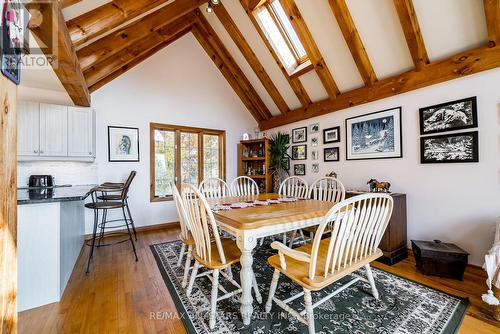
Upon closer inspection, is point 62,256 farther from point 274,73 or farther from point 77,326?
point 274,73

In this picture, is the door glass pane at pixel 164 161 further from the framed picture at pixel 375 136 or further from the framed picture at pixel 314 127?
the framed picture at pixel 375 136

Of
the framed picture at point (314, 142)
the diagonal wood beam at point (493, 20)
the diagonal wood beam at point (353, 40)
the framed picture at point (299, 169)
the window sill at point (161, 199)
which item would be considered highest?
the diagonal wood beam at point (353, 40)

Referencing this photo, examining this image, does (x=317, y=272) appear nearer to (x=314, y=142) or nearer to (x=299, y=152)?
(x=314, y=142)

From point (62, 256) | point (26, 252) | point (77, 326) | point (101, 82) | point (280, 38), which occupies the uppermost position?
→ point (280, 38)

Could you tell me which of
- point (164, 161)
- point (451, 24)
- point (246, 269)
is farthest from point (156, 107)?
point (451, 24)

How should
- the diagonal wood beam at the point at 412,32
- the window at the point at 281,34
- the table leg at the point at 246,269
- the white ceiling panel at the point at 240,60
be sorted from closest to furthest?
the table leg at the point at 246,269, the diagonal wood beam at the point at 412,32, the window at the point at 281,34, the white ceiling panel at the point at 240,60

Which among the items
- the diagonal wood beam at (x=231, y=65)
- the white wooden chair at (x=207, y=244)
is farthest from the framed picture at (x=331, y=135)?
the white wooden chair at (x=207, y=244)

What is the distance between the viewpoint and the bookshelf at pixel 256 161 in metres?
4.63

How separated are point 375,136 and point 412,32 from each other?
1350 mm

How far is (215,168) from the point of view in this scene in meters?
4.91

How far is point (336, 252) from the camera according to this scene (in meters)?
1.25

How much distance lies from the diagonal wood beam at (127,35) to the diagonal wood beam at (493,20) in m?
3.47

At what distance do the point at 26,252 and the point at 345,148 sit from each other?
13.6ft

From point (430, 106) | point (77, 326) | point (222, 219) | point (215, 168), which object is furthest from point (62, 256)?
point (430, 106)
